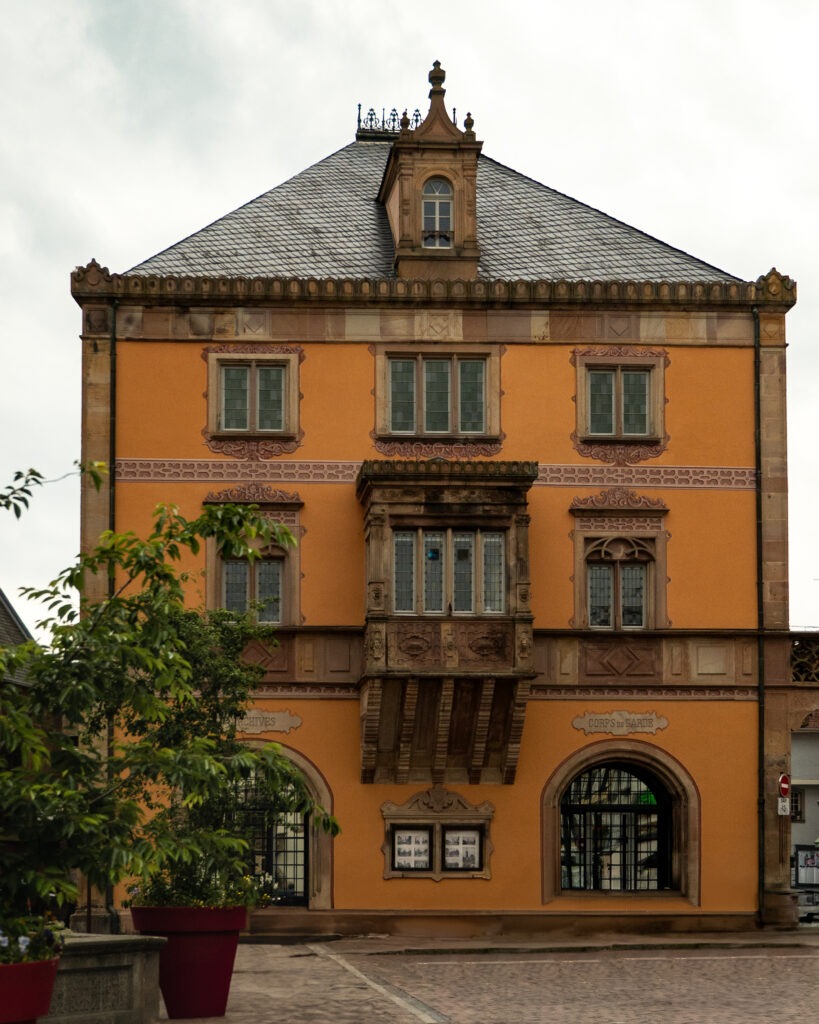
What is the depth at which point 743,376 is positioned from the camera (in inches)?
1444

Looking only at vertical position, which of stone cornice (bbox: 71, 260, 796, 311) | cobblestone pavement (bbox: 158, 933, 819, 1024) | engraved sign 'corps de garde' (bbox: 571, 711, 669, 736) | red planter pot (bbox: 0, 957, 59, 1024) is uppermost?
stone cornice (bbox: 71, 260, 796, 311)

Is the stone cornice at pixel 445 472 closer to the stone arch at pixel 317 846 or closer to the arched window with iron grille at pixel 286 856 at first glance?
the stone arch at pixel 317 846

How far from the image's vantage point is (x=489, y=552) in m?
34.5

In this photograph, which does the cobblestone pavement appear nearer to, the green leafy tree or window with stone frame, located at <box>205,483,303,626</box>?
the green leafy tree

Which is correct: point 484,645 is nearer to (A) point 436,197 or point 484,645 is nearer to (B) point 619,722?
(B) point 619,722

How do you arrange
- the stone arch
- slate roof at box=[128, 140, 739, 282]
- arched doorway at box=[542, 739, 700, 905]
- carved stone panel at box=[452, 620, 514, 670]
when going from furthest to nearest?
slate roof at box=[128, 140, 739, 282], arched doorway at box=[542, 739, 700, 905], the stone arch, carved stone panel at box=[452, 620, 514, 670]

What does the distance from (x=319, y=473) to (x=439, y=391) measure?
9.03 ft

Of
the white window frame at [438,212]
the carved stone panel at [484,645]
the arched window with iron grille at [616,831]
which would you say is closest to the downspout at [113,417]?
the white window frame at [438,212]

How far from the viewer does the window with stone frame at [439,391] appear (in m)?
36.1

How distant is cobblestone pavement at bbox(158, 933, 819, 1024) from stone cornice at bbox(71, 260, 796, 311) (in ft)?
38.7

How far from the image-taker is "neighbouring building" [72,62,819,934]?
3450cm

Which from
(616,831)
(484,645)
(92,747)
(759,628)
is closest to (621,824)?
(616,831)

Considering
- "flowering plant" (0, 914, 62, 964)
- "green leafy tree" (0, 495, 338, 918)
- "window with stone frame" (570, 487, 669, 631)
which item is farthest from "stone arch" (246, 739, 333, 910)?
"flowering plant" (0, 914, 62, 964)

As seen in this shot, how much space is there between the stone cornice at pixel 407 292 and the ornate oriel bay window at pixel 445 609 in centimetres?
358
